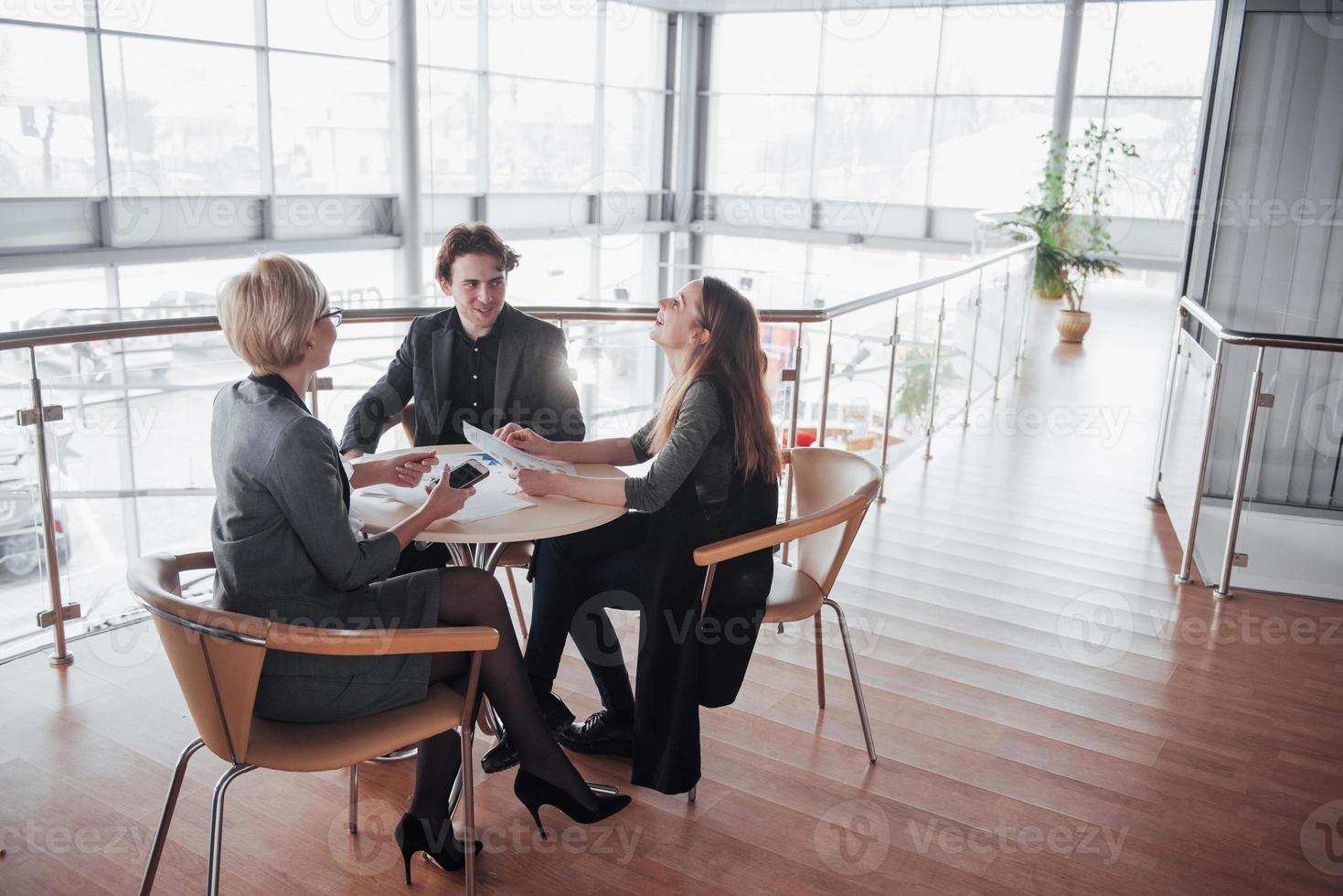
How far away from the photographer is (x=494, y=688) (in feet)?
7.07

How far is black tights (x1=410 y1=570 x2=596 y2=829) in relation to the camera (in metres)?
2.14

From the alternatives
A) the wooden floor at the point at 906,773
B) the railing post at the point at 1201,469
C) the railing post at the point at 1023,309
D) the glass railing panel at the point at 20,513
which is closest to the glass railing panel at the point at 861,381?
the wooden floor at the point at 906,773

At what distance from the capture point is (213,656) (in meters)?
1.78

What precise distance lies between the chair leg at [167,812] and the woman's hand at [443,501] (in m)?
0.60

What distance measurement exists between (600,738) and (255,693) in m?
1.17

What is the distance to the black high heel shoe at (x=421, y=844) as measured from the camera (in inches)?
88.4

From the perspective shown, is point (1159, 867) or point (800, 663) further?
point (800, 663)

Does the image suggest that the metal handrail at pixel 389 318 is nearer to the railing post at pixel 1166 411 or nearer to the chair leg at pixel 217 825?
the railing post at pixel 1166 411

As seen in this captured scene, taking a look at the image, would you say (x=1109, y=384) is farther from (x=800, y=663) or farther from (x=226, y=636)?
(x=226, y=636)

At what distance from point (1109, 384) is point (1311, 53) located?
3475mm

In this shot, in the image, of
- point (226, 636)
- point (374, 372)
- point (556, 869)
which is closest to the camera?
point (226, 636)

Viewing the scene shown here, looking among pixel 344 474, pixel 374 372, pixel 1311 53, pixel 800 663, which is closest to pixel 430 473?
pixel 344 474

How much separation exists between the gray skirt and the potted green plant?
28.8 feet

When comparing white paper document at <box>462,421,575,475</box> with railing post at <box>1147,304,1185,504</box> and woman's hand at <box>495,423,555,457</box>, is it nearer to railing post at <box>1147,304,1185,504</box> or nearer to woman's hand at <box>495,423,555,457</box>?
woman's hand at <box>495,423,555,457</box>
